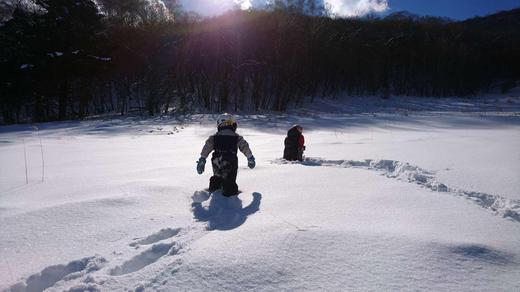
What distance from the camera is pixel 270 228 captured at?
2.64 m

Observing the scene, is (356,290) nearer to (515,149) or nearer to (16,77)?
(515,149)

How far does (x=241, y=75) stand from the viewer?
1139 inches

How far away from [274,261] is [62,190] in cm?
314

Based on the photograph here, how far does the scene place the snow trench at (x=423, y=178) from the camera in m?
3.24

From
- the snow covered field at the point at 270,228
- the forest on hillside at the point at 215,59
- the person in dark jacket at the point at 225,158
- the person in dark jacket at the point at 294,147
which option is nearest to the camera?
the snow covered field at the point at 270,228

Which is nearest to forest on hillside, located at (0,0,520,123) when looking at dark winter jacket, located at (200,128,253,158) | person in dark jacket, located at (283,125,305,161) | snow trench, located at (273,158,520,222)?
person in dark jacket, located at (283,125,305,161)

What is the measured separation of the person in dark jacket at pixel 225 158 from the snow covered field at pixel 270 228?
0.21 m

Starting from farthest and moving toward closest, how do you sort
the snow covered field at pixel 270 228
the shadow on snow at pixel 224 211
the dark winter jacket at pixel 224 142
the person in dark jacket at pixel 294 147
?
the person in dark jacket at pixel 294 147
the dark winter jacket at pixel 224 142
the shadow on snow at pixel 224 211
the snow covered field at pixel 270 228

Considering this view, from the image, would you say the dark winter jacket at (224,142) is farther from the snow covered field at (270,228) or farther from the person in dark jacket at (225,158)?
the snow covered field at (270,228)

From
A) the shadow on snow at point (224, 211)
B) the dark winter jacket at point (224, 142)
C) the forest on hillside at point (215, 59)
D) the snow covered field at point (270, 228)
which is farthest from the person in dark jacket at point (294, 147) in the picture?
the forest on hillside at point (215, 59)

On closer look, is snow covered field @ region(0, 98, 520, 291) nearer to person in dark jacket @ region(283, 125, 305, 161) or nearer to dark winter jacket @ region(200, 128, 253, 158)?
dark winter jacket @ region(200, 128, 253, 158)

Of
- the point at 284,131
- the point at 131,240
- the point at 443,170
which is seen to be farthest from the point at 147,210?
the point at 284,131

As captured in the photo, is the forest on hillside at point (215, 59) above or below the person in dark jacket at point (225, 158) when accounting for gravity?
above

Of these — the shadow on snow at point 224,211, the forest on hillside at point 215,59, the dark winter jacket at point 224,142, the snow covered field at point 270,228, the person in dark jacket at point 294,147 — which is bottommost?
the shadow on snow at point 224,211
